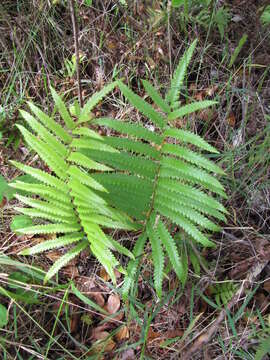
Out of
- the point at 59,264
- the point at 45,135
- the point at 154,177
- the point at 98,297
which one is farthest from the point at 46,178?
the point at 98,297

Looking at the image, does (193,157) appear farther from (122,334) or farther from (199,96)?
(122,334)

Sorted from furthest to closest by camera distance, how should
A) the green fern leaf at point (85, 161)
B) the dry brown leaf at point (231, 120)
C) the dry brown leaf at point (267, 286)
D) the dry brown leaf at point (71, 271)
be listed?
1. the dry brown leaf at point (231, 120)
2. the dry brown leaf at point (71, 271)
3. the dry brown leaf at point (267, 286)
4. the green fern leaf at point (85, 161)

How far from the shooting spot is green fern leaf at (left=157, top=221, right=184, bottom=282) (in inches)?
77.5

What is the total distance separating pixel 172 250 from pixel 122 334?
70 cm

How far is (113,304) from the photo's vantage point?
236 centimetres

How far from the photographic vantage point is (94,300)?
2.40 m

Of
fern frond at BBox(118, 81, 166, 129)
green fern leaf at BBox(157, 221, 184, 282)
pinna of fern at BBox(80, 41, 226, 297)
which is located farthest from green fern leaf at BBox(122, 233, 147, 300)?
fern frond at BBox(118, 81, 166, 129)

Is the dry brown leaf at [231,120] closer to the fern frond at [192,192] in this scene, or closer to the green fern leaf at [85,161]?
the fern frond at [192,192]

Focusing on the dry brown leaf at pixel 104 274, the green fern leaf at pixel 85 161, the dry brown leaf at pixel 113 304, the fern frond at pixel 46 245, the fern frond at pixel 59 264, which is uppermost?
the green fern leaf at pixel 85 161

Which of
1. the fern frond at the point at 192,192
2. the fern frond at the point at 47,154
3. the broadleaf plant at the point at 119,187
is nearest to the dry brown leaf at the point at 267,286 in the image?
the broadleaf plant at the point at 119,187

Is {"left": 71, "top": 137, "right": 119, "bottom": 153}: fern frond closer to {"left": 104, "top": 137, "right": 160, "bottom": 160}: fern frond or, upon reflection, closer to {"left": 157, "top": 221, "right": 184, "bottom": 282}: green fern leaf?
{"left": 104, "top": 137, "right": 160, "bottom": 160}: fern frond

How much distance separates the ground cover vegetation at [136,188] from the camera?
2039 mm

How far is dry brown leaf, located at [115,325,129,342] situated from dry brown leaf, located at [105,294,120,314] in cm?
11

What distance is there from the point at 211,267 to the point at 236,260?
0.55 feet
